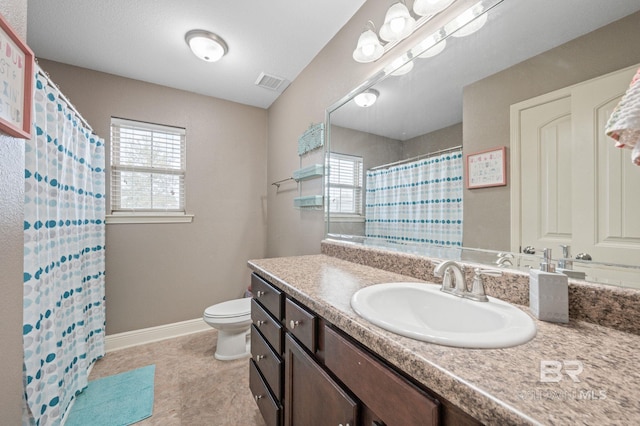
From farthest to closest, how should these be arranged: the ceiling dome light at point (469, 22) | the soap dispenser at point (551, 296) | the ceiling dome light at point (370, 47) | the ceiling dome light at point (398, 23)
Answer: the ceiling dome light at point (370, 47), the ceiling dome light at point (398, 23), the ceiling dome light at point (469, 22), the soap dispenser at point (551, 296)

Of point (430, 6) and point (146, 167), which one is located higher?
point (430, 6)

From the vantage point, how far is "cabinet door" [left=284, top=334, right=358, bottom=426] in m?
0.72

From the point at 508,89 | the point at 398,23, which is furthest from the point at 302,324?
the point at 398,23

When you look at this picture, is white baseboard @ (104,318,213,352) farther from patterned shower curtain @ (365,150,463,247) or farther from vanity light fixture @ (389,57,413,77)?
vanity light fixture @ (389,57,413,77)

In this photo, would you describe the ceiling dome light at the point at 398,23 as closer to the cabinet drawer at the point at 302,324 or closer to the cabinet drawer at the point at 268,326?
the cabinet drawer at the point at 302,324

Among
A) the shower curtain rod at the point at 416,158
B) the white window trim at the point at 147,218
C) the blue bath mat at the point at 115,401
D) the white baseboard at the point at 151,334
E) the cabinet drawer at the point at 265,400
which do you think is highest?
the shower curtain rod at the point at 416,158

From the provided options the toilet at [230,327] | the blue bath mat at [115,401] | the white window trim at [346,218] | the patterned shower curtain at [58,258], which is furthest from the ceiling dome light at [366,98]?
the blue bath mat at [115,401]

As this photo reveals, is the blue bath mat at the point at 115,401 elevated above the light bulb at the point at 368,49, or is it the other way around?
the light bulb at the point at 368,49

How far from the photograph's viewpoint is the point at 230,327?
6.77ft

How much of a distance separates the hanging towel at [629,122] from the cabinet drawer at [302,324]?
910mm

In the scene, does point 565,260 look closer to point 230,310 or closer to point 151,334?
point 230,310

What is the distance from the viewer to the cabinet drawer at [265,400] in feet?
3.71

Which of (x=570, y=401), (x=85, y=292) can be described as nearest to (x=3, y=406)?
(x=85, y=292)

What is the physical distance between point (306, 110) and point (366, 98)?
790 mm
